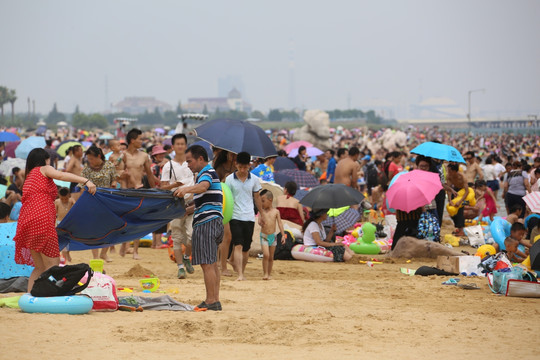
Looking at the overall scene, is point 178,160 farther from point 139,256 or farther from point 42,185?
point 42,185

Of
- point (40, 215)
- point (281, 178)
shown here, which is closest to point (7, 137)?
point (281, 178)

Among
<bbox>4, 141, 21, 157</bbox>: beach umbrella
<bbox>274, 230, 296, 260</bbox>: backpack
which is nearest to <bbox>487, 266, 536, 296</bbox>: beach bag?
<bbox>274, 230, 296, 260</bbox>: backpack

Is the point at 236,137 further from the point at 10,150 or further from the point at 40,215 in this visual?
the point at 10,150

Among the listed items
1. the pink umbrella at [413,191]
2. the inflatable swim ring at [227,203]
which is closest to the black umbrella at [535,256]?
the pink umbrella at [413,191]

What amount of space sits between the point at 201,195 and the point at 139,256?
538 cm

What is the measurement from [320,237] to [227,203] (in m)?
3.63

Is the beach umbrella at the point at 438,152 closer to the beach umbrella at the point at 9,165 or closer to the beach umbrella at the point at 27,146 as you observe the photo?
the beach umbrella at the point at 9,165

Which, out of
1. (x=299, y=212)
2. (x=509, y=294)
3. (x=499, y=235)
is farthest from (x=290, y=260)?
(x=509, y=294)

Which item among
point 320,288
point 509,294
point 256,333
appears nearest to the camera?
point 256,333

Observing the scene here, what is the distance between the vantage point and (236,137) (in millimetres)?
10812

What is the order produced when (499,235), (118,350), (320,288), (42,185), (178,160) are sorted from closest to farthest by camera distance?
(118,350), (42,185), (320,288), (178,160), (499,235)

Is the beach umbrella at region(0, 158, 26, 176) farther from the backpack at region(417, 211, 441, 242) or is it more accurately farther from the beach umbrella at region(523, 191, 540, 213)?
the beach umbrella at region(523, 191, 540, 213)

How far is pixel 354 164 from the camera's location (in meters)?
16.6

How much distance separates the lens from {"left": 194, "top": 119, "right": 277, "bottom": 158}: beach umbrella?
10.7 metres
